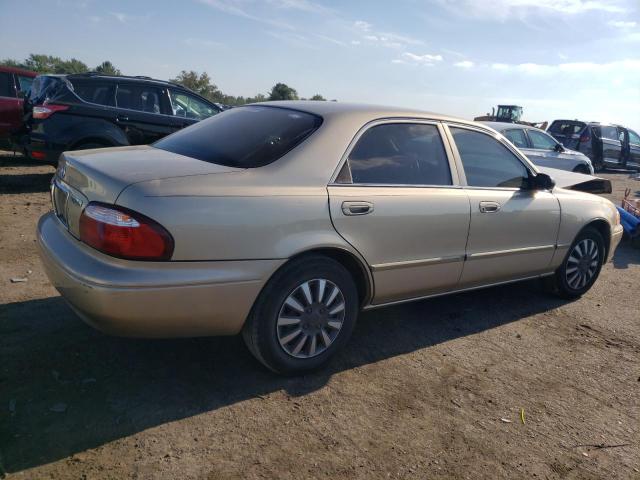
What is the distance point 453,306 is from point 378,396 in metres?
1.80

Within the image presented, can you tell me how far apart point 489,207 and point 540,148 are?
24.3ft

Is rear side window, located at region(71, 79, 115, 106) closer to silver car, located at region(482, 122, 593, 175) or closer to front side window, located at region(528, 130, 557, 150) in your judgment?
silver car, located at region(482, 122, 593, 175)

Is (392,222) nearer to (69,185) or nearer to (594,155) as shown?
(69,185)

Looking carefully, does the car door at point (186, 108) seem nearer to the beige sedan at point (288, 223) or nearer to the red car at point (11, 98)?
the red car at point (11, 98)

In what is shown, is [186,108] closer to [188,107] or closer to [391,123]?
→ [188,107]

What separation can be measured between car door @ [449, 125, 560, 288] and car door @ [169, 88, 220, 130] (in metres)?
5.59

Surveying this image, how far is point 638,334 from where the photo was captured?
14.5ft

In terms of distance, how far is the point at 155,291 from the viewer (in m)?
2.51

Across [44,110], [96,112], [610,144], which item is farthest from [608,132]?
[44,110]

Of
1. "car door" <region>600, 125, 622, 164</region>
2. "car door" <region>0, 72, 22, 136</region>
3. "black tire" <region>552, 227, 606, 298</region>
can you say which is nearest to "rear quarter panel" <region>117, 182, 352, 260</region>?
"black tire" <region>552, 227, 606, 298</region>

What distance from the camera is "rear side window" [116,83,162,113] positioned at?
26.2ft

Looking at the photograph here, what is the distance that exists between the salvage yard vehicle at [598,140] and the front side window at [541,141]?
6738mm

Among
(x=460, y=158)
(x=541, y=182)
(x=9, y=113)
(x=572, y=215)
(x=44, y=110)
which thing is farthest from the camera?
(x=9, y=113)

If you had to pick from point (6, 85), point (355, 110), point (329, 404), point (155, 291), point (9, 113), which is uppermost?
point (6, 85)
